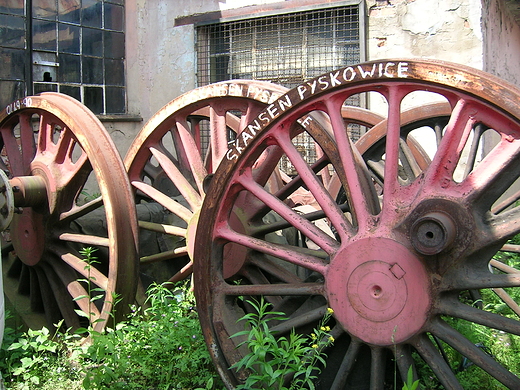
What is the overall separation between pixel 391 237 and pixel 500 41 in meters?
6.24

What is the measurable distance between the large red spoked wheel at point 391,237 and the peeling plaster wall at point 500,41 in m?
4.95

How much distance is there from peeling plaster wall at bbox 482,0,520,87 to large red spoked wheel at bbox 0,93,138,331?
5068mm

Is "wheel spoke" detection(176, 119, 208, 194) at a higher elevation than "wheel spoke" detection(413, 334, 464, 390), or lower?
higher

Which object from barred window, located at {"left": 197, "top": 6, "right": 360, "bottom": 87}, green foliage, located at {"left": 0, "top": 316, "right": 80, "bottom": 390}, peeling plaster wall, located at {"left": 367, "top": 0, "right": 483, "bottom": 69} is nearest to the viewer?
green foliage, located at {"left": 0, "top": 316, "right": 80, "bottom": 390}

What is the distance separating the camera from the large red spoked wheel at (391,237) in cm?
245

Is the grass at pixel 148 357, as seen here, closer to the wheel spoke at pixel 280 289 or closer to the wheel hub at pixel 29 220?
the wheel spoke at pixel 280 289

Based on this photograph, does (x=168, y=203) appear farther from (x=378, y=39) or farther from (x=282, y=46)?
(x=282, y=46)

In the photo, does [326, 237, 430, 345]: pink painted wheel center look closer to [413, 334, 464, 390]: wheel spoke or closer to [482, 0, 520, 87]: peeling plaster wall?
[413, 334, 464, 390]: wheel spoke

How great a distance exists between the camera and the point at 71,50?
861 cm

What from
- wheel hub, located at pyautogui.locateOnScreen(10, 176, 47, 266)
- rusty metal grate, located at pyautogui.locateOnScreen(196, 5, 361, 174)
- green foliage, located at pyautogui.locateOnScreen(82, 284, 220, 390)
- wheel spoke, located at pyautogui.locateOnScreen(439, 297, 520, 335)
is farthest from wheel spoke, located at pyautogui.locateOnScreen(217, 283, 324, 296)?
rusty metal grate, located at pyautogui.locateOnScreen(196, 5, 361, 174)

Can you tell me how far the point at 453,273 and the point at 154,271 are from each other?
2713mm

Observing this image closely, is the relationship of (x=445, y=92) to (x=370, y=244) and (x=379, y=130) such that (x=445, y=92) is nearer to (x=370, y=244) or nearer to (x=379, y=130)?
(x=370, y=244)

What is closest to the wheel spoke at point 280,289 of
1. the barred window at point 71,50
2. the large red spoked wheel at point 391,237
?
the large red spoked wheel at point 391,237

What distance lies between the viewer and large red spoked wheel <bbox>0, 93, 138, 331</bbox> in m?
3.57
